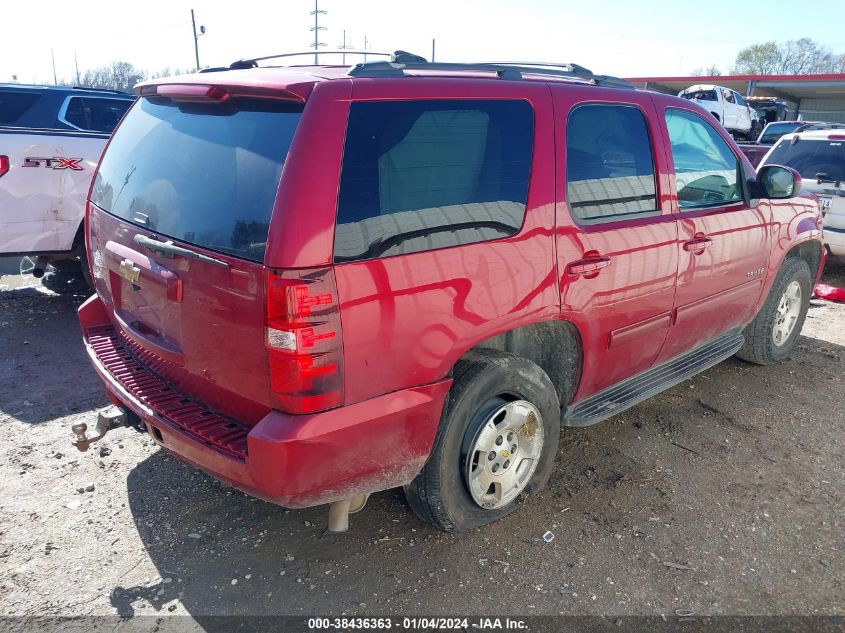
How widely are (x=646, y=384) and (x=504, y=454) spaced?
121cm

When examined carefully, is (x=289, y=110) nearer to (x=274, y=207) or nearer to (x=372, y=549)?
(x=274, y=207)

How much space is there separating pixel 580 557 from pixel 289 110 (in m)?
2.24

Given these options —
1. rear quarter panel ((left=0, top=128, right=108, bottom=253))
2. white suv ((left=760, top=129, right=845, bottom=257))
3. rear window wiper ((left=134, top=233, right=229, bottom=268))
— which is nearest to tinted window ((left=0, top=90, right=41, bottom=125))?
rear quarter panel ((left=0, top=128, right=108, bottom=253))

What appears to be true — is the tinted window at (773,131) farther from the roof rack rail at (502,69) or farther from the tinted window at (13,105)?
the tinted window at (13,105)

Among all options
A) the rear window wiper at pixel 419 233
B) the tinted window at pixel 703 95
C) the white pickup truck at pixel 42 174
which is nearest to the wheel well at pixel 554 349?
the rear window wiper at pixel 419 233

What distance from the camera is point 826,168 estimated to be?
7.82 meters

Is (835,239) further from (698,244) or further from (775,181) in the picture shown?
(698,244)

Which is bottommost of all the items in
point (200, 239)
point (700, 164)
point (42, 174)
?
point (42, 174)

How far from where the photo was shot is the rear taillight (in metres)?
2.20

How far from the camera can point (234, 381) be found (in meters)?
2.48

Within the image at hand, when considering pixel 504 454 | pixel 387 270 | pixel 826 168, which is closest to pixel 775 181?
pixel 504 454

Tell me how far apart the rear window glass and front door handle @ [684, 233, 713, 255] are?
240cm

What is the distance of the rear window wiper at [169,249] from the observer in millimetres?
2377

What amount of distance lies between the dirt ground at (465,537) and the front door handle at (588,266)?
3.87 feet
